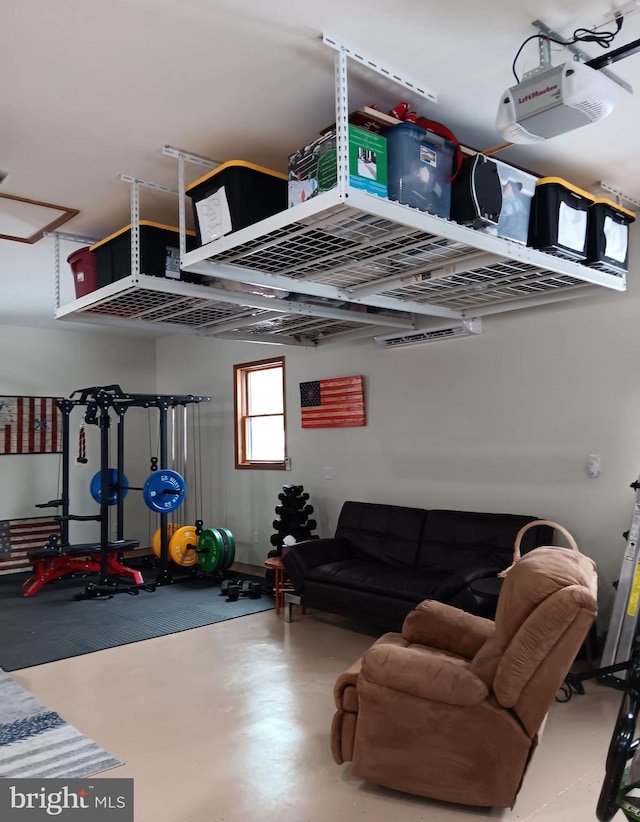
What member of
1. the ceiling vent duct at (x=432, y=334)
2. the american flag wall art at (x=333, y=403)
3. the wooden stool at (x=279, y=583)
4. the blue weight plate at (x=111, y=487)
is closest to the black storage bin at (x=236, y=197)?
the ceiling vent duct at (x=432, y=334)

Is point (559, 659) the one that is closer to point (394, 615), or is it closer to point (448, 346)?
point (394, 615)

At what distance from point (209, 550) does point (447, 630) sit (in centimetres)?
410

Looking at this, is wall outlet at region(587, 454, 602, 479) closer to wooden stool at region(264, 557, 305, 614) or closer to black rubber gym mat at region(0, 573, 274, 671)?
wooden stool at region(264, 557, 305, 614)

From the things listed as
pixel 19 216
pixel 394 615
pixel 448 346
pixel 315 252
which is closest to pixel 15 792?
pixel 394 615

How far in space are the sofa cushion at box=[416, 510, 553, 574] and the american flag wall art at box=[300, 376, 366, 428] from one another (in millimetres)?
1339

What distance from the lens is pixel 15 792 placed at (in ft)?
8.82

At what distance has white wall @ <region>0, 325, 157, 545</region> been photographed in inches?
303

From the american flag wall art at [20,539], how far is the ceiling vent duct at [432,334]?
462cm

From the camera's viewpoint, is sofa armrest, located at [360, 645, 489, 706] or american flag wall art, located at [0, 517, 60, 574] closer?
sofa armrest, located at [360, 645, 489, 706]

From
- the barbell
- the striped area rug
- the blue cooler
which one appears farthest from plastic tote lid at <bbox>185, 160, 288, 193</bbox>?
the barbell

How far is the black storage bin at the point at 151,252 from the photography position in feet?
11.9

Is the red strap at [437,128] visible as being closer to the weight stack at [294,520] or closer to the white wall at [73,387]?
the weight stack at [294,520]

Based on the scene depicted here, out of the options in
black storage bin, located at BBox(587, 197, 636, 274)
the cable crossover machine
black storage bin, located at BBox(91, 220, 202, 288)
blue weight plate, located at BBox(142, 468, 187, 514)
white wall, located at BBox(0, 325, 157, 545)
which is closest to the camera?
black storage bin, located at BBox(587, 197, 636, 274)

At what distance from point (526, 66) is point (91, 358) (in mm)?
6903
